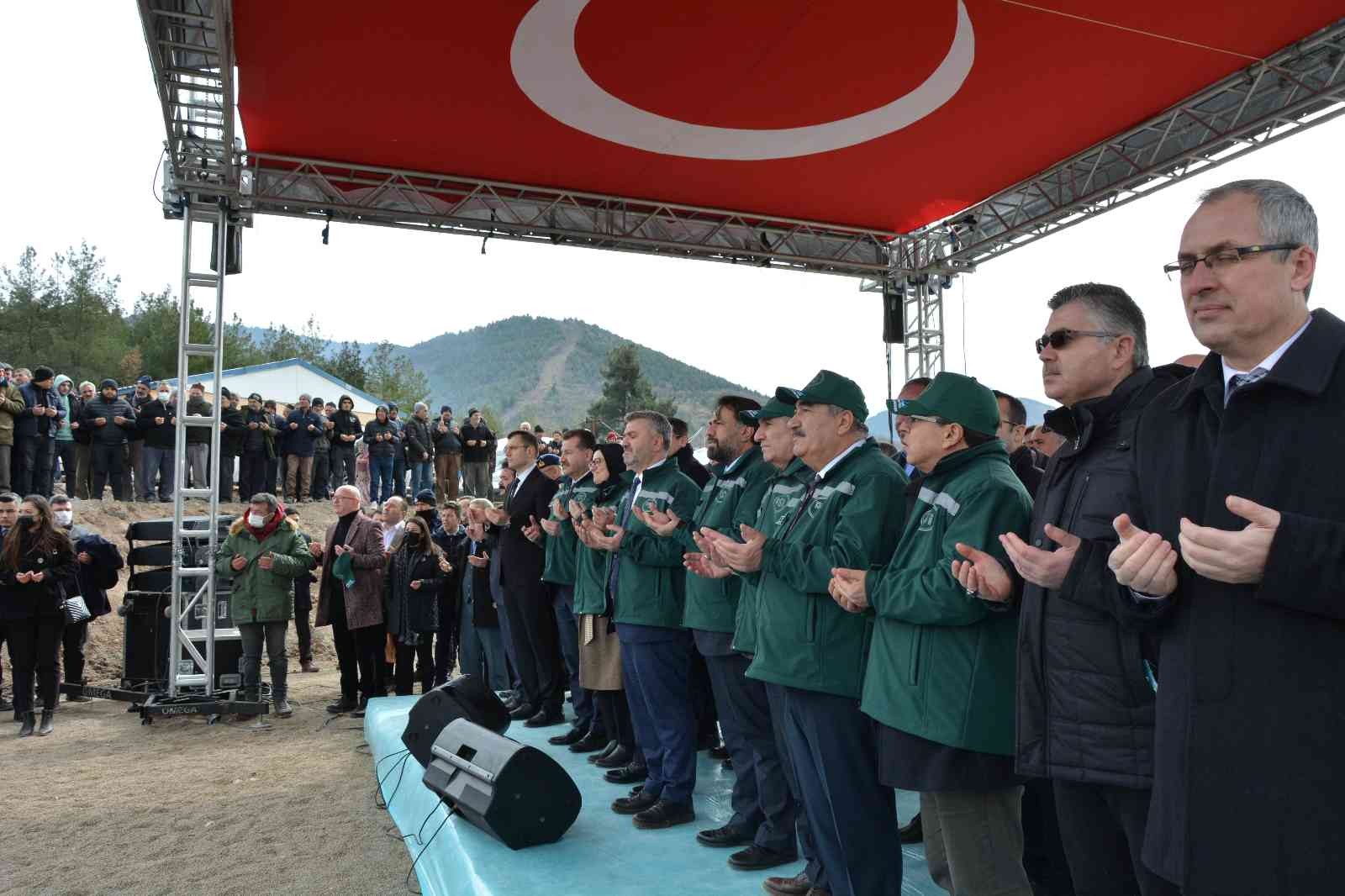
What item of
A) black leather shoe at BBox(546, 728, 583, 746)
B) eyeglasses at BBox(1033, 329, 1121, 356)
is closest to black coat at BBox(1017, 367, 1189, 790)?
eyeglasses at BBox(1033, 329, 1121, 356)

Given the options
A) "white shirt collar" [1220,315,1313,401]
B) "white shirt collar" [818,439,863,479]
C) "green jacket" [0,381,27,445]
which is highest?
"green jacket" [0,381,27,445]

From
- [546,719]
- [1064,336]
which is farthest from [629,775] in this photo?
[1064,336]

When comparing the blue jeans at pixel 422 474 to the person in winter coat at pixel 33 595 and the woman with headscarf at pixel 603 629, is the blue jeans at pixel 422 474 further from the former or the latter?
the woman with headscarf at pixel 603 629

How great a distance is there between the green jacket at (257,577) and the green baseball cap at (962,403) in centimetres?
645

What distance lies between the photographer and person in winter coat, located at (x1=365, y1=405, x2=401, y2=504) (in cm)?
1545

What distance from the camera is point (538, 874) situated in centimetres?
341

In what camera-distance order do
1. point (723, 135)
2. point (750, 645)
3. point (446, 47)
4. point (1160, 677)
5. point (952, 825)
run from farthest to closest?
point (723, 135) → point (446, 47) → point (750, 645) → point (952, 825) → point (1160, 677)

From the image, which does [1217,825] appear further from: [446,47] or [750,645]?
[446,47]

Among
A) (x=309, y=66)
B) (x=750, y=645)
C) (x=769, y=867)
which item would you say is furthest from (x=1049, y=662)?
(x=309, y=66)

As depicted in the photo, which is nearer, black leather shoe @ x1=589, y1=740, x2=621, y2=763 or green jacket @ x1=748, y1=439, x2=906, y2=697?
green jacket @ x1=748, y1=439, x2=906, y2=697

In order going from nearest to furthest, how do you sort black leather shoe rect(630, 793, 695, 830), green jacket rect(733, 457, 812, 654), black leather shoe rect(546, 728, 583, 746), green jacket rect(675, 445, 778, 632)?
green jacket rect(733, 457, 812, 654)
green jacket rect(675, 445, 778, 632)
black leather shoe rect(630, 793, 695, 830)
black leather shoe rect(546, 728, 583, 746)

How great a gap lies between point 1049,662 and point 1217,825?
670 mm

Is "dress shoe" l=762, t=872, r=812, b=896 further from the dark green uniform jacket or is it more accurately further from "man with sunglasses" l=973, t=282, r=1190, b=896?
the dark green uniform jacket

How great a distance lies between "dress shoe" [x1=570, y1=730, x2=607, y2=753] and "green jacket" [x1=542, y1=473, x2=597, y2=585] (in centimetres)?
89
